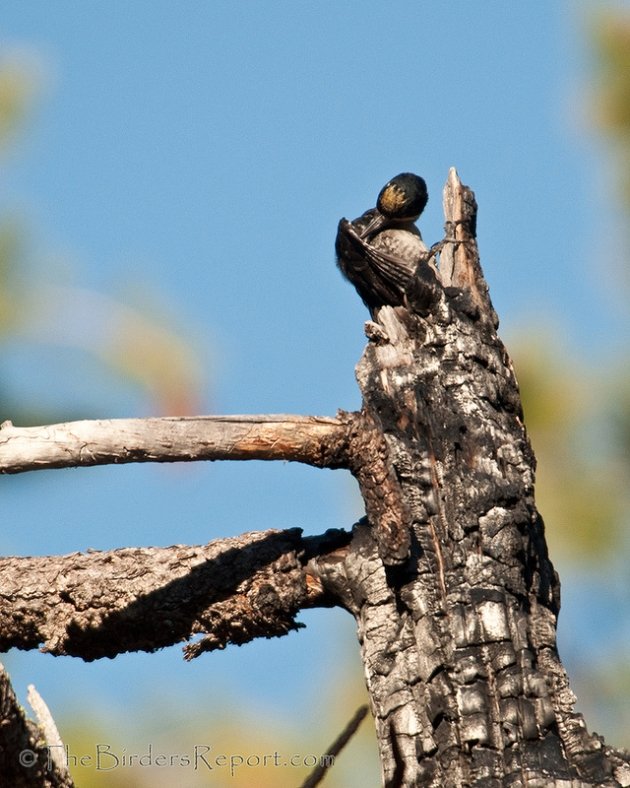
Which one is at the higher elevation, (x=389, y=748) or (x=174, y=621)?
(x=174, y=621)

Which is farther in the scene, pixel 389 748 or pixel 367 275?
pixel 367 275

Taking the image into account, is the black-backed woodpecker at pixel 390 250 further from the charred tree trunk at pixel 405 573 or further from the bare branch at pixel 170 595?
the bare branch at pixel 170 595

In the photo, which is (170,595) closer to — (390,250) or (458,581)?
(458,581)

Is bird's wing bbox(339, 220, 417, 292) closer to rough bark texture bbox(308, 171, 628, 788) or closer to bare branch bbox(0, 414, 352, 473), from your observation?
rough bark texture bbox(308, 171, 628, 788)

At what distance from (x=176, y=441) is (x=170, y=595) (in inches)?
16.2

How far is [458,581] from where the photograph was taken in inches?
Answer: 99.7

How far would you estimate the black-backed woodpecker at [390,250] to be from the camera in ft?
9.89

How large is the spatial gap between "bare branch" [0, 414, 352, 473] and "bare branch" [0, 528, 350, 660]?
255 millimetres

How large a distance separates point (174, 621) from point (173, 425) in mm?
514

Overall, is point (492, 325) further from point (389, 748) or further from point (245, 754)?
point (245, 754)

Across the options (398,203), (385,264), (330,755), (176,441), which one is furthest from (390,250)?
(330,755)

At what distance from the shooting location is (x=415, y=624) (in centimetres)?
253

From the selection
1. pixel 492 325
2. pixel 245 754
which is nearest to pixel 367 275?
pixel 492 325

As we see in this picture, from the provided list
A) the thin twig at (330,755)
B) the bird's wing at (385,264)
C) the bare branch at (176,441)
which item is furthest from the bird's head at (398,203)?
the thin twig at (330,755)
